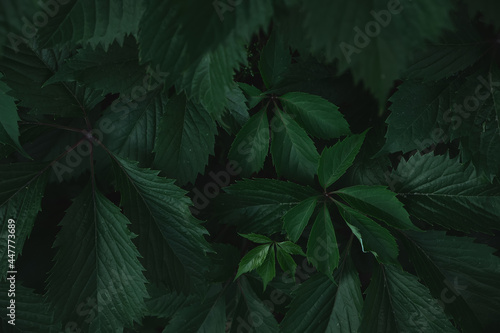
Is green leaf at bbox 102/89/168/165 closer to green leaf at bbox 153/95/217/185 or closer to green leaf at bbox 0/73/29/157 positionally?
green leaf at bbox 153/95/217/185

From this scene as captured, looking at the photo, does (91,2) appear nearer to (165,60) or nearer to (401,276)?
(165,60)

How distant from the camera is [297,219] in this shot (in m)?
0.88

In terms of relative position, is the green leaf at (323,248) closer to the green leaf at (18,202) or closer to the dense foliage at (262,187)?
the dense foliage at (262,187)

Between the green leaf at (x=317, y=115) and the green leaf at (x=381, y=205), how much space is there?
5.5 inches

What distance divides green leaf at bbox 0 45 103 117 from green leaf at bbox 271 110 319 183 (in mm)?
433

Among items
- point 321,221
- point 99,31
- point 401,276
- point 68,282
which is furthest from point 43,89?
point 401,276

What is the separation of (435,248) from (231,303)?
56 cm

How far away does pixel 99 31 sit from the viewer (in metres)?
0.67

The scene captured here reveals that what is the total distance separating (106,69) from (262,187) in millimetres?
446

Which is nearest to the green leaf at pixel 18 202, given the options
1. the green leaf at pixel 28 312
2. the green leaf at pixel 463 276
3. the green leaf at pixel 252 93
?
the green leaf at pixel 28 312

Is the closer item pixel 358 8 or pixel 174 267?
pixel 358 8

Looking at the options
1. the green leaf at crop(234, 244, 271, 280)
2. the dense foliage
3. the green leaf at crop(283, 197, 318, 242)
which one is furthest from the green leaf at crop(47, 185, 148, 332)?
the green leaf at crop(283, 197, 318, 242)

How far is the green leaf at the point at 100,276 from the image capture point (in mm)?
936

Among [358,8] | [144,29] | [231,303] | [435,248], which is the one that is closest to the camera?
[358,8]
